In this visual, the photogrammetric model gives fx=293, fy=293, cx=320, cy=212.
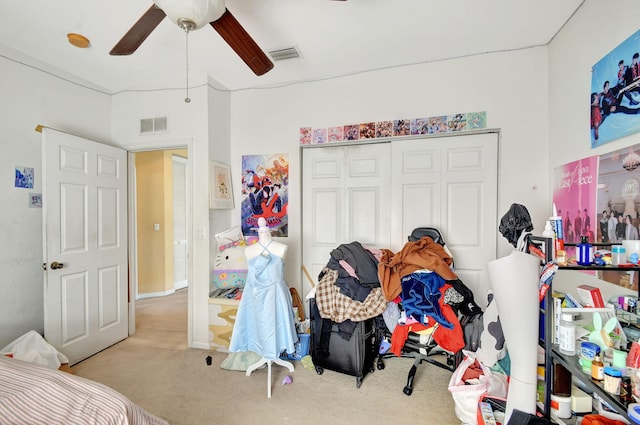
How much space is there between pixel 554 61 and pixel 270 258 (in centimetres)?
269

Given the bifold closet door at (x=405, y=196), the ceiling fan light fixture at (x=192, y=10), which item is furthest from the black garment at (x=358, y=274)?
the ceiling fan light fixture at (x=192, y=10)

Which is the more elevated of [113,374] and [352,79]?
[352,79]

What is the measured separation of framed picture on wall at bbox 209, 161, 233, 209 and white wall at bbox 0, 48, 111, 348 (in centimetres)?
145

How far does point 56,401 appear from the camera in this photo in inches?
43.4

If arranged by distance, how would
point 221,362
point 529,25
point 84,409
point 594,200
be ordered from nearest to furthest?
point 84,409, point 594,200, point 529,25, point 221,362

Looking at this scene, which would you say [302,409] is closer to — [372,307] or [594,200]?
[372,307]

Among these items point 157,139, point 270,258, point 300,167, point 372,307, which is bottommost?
point 372,307

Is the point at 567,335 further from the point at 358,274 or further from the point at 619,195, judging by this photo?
the point at 358,274

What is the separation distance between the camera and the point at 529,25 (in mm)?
2143

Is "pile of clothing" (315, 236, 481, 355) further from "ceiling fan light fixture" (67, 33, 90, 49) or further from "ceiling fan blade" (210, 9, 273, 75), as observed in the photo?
"ceiling fan light fixture" (67, 33, 90, 49)

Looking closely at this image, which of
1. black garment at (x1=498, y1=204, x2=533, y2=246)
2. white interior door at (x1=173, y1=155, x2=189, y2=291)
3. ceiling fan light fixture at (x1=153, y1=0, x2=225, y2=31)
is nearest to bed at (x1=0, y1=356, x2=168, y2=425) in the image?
ceiling fan light fixture at (x1=153, y1=0, x2=225, y2=31)

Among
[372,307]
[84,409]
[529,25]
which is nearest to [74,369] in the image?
[84,409]

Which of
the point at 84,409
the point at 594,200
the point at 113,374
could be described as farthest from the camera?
the point at 113,374

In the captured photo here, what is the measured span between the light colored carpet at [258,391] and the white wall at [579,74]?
Answer: 4.43ft
